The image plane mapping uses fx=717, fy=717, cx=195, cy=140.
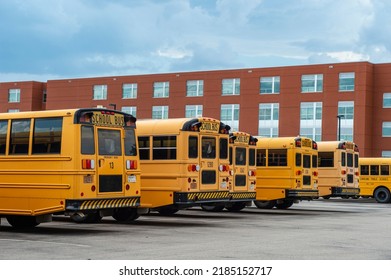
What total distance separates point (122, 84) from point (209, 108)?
38.3 ft

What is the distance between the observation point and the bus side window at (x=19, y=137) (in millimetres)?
15719

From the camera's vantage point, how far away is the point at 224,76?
248 ft

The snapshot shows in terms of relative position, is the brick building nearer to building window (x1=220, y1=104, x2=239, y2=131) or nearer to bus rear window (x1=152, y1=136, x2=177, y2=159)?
building window (x1=220, y1=104, x2=239, y2=131)

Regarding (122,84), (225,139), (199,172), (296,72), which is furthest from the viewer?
(122,84)

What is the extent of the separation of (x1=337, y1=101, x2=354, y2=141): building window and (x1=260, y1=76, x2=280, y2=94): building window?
22.7 feet

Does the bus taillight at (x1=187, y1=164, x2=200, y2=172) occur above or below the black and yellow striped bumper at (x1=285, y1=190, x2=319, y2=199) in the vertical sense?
above

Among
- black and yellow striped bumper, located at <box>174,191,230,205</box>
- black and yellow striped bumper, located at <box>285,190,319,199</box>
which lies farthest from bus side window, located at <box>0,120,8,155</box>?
black and yellow striped bumper, located at <box>285,190,319,199</box>

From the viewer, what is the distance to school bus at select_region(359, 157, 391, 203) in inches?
1532

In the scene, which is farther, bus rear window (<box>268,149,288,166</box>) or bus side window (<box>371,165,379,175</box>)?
bus side window (<box>371,165,379,175</box>)

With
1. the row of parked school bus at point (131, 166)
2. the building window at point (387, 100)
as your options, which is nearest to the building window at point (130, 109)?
the building window at point (387, 100)

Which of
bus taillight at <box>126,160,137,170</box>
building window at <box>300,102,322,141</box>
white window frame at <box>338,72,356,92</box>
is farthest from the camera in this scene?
building window at <box>300,102,322,141</box>

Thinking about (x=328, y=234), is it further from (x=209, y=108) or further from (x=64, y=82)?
(x=64, y=82)
